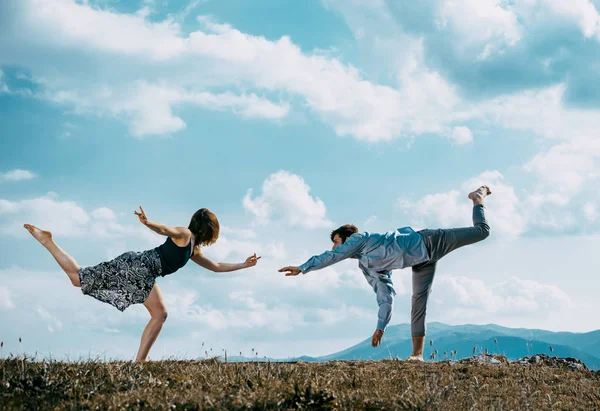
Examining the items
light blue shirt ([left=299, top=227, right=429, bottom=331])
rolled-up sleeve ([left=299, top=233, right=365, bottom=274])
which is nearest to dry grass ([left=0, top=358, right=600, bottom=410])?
light blue shirt ([left=299, top=227, right=429, bottom=331])

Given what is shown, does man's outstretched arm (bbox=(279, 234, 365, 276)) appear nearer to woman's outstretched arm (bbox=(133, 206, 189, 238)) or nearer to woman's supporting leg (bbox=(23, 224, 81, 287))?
woman's outstretched arm (bbox=(133, 206, 189, 238))

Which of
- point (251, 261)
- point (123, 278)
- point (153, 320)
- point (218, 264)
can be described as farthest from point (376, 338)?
point (123, 278)

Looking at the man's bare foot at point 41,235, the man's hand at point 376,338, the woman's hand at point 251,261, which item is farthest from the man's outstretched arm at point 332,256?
the man's bare foot at point 41,235

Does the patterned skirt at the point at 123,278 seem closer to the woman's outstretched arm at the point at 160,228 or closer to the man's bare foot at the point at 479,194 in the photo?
the woman's outstretched arm at the point at 160,228

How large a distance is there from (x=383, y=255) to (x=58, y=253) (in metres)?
4.55

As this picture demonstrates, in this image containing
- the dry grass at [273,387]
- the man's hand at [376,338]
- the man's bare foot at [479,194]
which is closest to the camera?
the dry grass at [273,387]

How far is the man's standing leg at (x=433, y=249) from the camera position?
9.66 meters

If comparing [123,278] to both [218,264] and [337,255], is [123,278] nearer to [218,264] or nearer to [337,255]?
[218,264]

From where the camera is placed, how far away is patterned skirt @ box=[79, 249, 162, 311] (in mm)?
8602

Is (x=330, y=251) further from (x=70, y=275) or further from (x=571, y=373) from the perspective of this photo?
(x=571, y=373)

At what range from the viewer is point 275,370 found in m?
7.51

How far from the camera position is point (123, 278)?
862 cm

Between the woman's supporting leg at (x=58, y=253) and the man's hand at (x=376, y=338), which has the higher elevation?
the woman's supporting leg at (x=58, y=253)

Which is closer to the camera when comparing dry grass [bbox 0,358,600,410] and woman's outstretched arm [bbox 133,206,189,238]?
dry grass [bbox 0,358,600,410]
